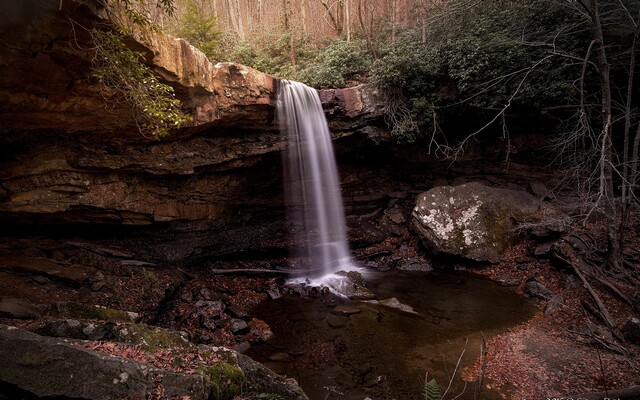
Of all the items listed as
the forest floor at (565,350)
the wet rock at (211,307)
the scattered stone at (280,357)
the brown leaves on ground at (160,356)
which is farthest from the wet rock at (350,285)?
the brown leaves on ground at (160,356)

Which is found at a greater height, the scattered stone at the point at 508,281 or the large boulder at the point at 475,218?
the large boulder at the point at 475,218

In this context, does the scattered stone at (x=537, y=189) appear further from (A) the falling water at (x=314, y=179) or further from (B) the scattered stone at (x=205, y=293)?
(B) the scattered stone at (x=205, y=293)

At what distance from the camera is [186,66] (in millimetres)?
6875

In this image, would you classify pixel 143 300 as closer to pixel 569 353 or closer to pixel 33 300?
pixel 33 300

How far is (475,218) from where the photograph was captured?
1060cm

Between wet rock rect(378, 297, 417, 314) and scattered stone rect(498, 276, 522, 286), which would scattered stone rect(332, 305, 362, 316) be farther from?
scattered stone rect(498, 276, 522, 286)

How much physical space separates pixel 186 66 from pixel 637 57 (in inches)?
492

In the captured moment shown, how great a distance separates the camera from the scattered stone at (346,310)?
26.1 feet

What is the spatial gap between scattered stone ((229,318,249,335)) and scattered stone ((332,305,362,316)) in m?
2.32

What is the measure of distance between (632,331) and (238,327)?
7829 mm

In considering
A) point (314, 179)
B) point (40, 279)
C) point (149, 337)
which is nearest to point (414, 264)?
point (314, 179)

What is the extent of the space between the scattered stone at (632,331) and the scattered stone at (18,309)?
10355 millimetres

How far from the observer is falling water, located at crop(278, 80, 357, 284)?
10.2 metres

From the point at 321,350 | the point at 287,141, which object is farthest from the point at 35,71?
the point at 321,350
